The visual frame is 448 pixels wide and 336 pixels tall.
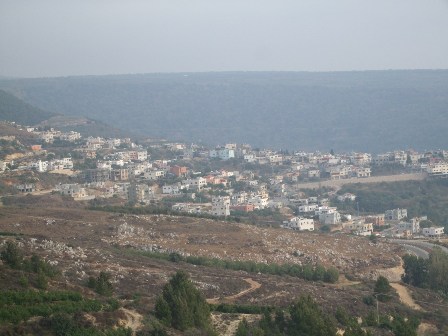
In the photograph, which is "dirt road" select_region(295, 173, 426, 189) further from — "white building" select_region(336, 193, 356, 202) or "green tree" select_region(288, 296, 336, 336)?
"green tree" select_region(288, 296, 336, 336)

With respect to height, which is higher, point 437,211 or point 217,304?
point 217,304

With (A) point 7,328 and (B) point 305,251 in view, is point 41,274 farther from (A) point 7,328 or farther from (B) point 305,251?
(B) point 305,251

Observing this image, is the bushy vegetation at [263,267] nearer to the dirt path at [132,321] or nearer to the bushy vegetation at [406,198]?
the dirt path at [132,321]

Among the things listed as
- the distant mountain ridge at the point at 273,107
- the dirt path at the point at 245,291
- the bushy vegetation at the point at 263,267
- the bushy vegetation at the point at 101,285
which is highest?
the bushy vegetation at the point at 101,285

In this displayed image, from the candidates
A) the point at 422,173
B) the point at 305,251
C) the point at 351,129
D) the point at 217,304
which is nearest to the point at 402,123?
the point at 351,129

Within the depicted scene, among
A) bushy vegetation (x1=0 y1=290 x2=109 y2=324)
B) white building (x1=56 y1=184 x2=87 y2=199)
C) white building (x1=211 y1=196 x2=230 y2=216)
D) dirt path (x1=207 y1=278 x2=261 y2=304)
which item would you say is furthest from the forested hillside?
bushy vegetation (x1=0 y1=290 x2=109 y2=324)

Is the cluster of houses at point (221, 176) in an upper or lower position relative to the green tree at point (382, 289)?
lower

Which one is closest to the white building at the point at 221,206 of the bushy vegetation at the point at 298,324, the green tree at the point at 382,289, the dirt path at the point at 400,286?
the dirt path at the point at 400,286
